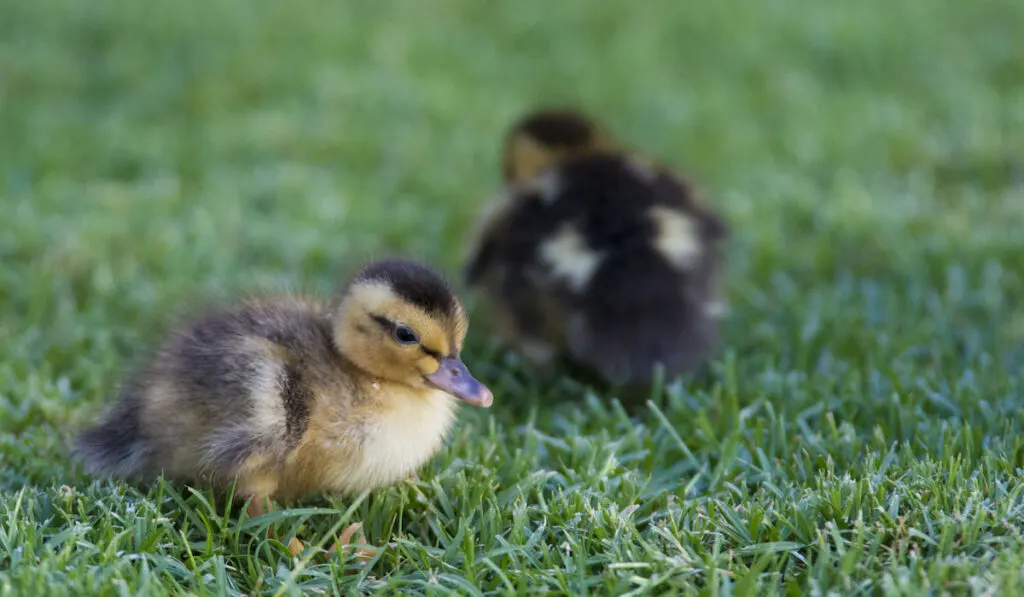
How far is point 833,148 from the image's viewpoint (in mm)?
5832

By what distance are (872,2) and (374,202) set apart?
14.1 ft

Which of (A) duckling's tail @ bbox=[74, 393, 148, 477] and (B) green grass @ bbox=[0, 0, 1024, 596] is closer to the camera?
(B) green grass @ bbox=[0, 0, 1024, 596]

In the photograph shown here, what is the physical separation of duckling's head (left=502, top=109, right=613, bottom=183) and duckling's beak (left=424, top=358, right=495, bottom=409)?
159 centimetres

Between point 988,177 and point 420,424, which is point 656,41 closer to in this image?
point 988,177

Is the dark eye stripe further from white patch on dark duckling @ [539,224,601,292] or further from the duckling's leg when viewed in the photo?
white patch on dark duckling @ [539,224,601,292]

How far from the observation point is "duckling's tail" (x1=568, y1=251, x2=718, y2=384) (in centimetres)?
360

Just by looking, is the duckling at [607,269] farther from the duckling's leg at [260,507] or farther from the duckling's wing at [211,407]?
the duckling's leg at [260,507]

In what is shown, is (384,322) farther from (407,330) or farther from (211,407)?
(211,407)

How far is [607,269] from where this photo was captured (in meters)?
3.60

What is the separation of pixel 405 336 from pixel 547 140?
1.81 m

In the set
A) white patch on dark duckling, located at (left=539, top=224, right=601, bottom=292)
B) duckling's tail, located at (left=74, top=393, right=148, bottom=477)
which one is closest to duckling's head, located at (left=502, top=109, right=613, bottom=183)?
white patch on dark duckling, located at (left=539, top=224, right=601, bottom=292)

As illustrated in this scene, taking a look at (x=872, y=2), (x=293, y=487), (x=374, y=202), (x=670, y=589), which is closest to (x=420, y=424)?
(x=293, y=487)

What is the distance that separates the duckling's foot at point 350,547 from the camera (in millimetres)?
2596

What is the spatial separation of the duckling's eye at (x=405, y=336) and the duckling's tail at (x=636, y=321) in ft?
3.42
